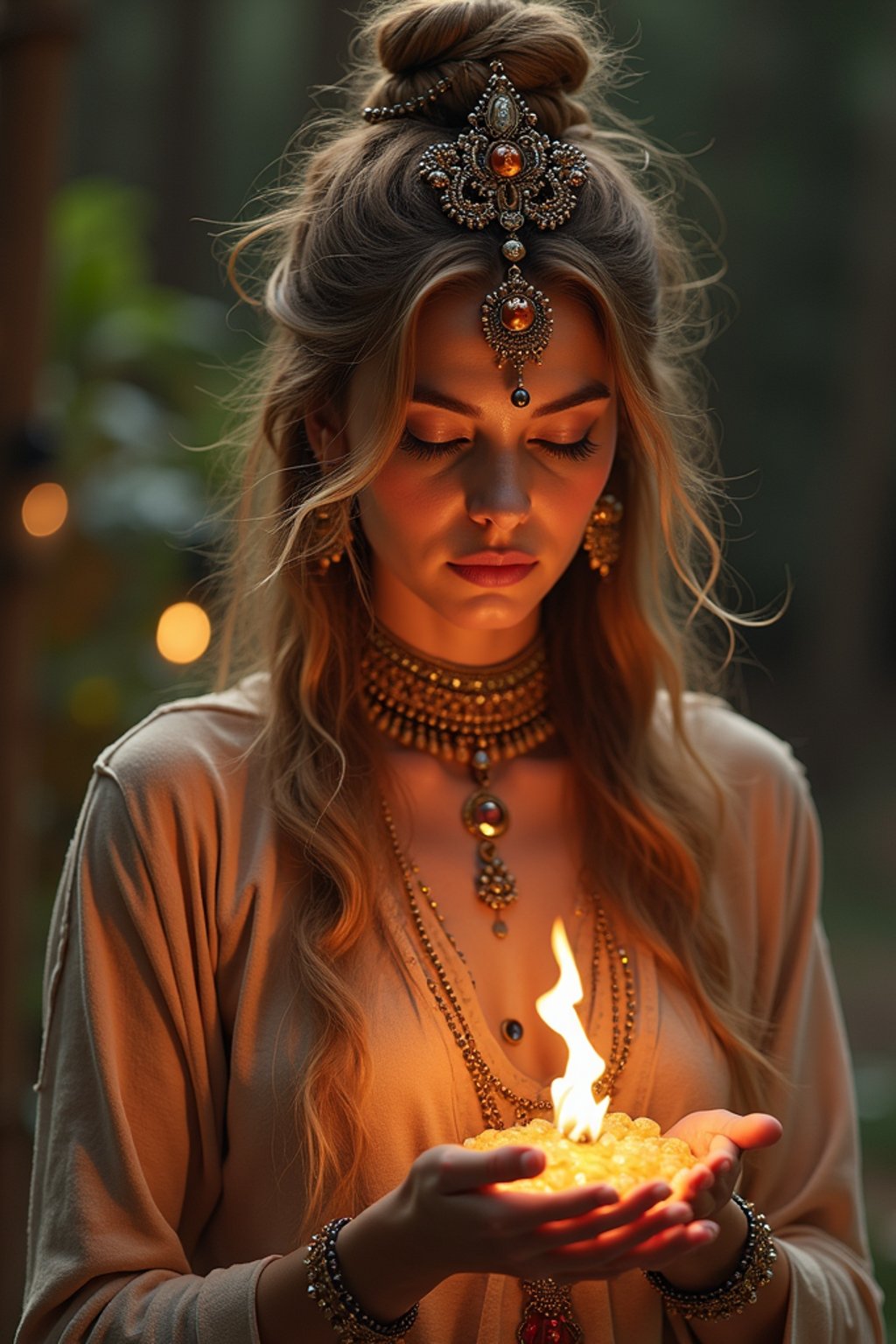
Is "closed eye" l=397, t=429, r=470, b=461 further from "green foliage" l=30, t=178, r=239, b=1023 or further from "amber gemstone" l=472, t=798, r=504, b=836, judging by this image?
"green foliage" l=30, t=178, r=239, b=1023

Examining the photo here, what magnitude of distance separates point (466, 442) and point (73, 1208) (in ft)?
2.91

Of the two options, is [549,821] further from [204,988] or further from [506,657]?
[204,988]

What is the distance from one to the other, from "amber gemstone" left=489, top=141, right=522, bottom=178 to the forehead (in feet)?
0.44

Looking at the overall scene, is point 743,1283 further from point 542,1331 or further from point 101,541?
point 101,541

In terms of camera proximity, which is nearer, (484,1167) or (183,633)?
(484,1167)

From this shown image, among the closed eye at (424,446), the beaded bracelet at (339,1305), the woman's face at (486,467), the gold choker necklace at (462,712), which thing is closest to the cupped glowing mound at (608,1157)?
the beaded bracelet at (339,1305)

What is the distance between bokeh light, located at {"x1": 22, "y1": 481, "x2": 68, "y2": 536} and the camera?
275 cm

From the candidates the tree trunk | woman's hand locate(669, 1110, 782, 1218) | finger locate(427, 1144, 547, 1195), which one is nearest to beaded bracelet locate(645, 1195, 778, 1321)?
Result: woman's hand locate(669, 1110, 782, 1218)

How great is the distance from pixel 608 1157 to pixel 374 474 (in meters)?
0.71

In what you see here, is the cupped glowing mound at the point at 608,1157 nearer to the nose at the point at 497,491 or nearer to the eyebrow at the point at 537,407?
the nose at the point at 497,491

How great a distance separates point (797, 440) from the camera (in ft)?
28.9

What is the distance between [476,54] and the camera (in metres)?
1.69

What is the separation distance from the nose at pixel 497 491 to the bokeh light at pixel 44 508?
1.36 meters

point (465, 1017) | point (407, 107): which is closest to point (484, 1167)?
point (465, 1017)
